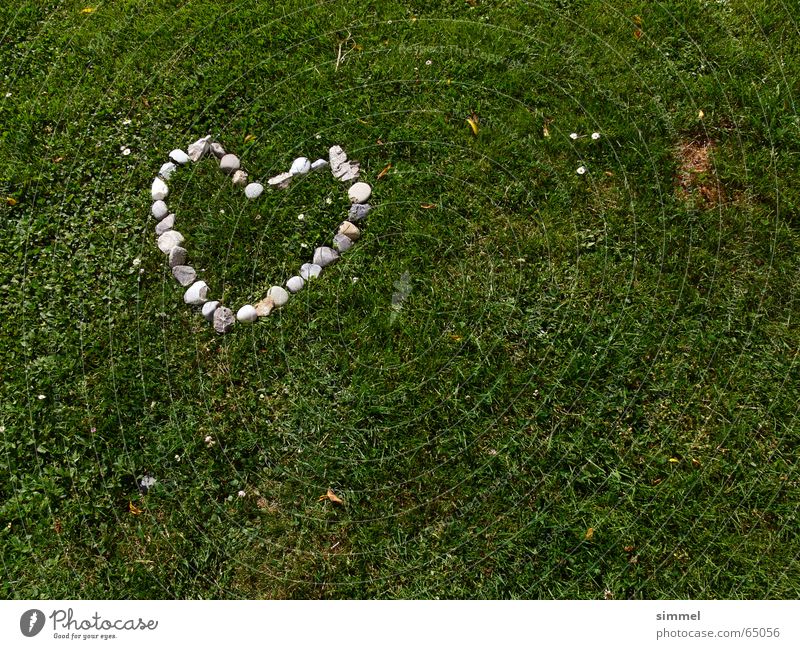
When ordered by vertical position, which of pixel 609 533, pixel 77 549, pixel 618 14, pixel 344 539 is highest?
pixel 618 14

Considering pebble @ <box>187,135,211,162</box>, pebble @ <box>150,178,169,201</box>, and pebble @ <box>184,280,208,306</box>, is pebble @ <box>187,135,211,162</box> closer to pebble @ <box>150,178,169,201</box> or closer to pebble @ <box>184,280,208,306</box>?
pebble @ <box>150,178,169,201</box>

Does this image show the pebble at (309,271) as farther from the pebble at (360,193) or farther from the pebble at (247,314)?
the pebble at (360,193)

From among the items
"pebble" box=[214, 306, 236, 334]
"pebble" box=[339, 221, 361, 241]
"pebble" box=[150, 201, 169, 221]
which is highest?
"pebble" box=[339, 221, 361, 241]

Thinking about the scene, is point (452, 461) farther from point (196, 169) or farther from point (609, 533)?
point (196, 169)

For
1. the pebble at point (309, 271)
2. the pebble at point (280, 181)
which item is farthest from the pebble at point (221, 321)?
the pebble at point (280, 181)

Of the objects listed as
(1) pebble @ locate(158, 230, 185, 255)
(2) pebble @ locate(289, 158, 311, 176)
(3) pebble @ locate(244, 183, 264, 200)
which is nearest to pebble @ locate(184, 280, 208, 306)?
(1) pebble @ locate(158, 230, 185, 255)
